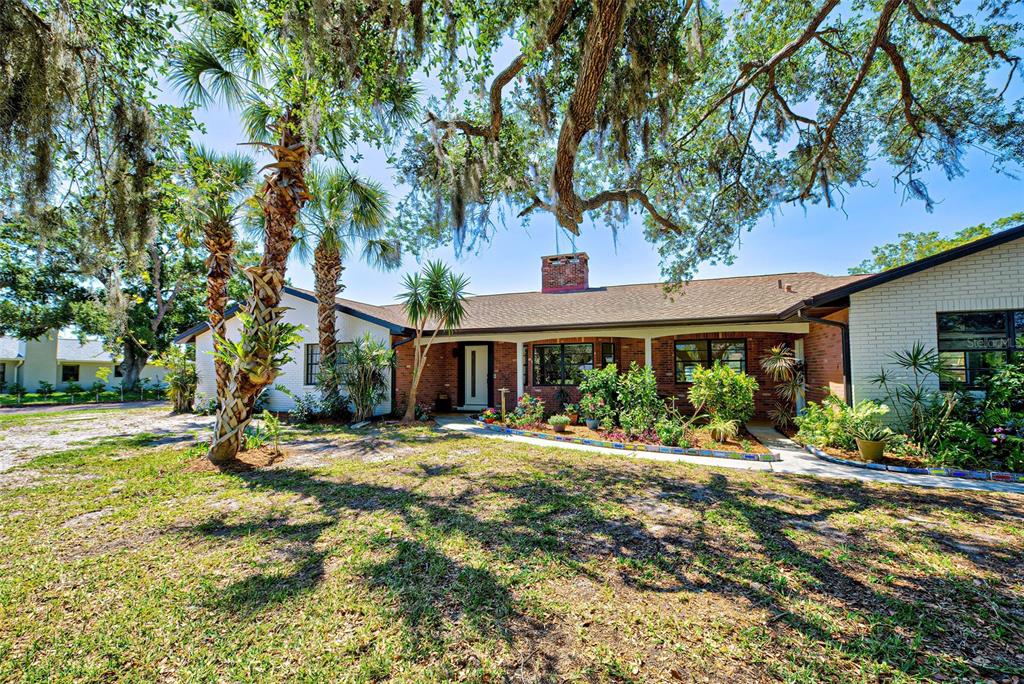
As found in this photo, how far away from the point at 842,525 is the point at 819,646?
239 centimetres

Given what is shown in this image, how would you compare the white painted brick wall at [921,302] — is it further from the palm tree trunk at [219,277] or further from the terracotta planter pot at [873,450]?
the palm tree trunk at [219,277]

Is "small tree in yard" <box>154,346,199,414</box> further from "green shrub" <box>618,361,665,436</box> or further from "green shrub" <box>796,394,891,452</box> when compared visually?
"green shrub" <box>796,394,891,452</box>

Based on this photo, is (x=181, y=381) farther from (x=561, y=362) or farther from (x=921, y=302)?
(x=921, y=302)

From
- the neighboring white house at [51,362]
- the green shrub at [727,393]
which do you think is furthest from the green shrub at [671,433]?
the neighboring white house at [51,362]

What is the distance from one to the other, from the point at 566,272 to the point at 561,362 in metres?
4.29

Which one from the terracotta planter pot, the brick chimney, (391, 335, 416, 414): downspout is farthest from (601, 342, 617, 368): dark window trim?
the terracotta planter pot

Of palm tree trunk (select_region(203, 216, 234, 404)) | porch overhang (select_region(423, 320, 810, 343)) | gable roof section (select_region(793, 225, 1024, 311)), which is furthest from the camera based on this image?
porch overhang (select_region(423, 320, 810, 343))

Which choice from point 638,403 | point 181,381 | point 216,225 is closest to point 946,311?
point 638,403

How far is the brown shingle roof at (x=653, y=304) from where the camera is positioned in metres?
10.5

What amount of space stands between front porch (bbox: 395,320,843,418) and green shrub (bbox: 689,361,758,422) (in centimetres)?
222

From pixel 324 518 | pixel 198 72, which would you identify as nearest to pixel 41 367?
pixel 198 72

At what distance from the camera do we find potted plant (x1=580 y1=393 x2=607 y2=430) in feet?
31.8

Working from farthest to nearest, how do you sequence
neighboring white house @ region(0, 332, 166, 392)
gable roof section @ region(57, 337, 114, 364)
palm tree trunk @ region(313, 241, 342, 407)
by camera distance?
gable roof section @ region(57, 337, 114, 364) < neighboring white house @ region(0, 332, 166, 392) < palm tree trunk @ region(313, 241, 342, 407)

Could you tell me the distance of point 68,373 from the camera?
95.1ft
